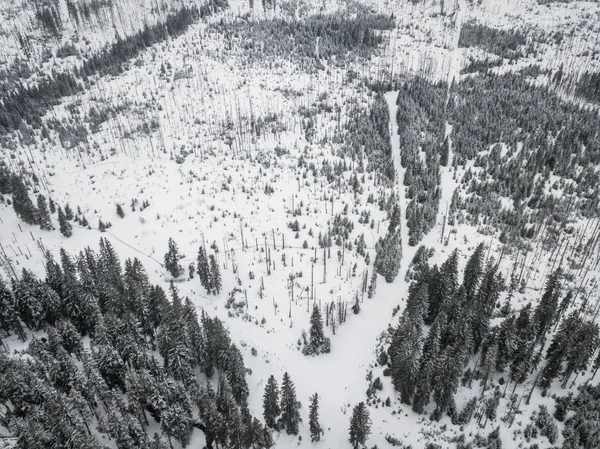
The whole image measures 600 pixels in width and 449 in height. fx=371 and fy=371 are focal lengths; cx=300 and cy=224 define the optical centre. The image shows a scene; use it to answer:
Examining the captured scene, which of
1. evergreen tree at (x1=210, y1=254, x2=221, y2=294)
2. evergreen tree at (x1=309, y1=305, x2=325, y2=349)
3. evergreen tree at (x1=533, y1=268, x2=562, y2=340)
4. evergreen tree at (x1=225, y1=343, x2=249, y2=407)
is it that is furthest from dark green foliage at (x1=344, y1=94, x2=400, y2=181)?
evergreen tree at (x1=225, y1=343, x2=249, y2=407)

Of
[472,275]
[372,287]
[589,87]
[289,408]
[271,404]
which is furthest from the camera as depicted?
[589,87]

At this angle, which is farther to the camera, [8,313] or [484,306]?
[484,306]

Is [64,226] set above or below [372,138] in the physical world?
below

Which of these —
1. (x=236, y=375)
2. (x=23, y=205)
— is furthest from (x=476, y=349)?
(x=23, y=205)

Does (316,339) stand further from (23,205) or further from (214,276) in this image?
(23,205)

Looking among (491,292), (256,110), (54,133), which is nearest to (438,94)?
(256,110)

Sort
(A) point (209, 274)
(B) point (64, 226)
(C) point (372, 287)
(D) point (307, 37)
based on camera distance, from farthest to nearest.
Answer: (D) point (307, 37), (B) point (64, 226), (C) point (372, 287), (A) point (209, 274)

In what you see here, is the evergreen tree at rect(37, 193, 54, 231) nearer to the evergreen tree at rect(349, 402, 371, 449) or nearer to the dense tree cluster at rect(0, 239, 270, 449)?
the dense tree cluster at rect(0, 239, 270, 449)

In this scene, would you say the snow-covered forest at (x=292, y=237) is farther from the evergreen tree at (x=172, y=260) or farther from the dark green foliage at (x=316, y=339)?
the evergreen tree at (x=172, y=260)
